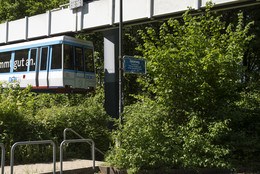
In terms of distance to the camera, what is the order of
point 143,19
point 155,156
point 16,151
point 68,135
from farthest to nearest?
1. point 143,19
2. point 68,135
3. point 16,151
4. point 155,156

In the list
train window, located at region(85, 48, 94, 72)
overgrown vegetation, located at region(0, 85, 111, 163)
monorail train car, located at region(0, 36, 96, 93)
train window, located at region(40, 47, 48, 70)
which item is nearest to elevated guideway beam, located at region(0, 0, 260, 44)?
train window, located at region(85, 48, 94, 72)

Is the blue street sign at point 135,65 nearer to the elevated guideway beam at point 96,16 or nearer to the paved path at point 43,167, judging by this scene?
the paved path at point 43,167

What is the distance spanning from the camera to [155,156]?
8.73 meters

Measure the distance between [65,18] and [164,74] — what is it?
11.7 meters

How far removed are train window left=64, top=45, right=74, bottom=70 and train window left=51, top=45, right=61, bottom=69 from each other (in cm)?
32

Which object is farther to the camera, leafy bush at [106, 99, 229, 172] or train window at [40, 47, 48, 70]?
train window at [40, 47, 48, 70]

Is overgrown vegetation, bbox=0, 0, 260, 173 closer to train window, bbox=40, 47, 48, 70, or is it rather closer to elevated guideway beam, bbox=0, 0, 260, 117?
elevated guideway beam, bbox=0, 0, 260, 117

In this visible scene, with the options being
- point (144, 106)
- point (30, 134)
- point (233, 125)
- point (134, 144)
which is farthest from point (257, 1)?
point (30, 134)

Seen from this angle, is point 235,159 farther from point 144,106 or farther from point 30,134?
point 30,134

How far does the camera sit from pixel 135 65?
36.2 ft

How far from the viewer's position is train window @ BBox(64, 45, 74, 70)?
18087 millimetres

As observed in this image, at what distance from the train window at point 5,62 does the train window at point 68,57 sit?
516 cm

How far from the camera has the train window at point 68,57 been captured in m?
18.1

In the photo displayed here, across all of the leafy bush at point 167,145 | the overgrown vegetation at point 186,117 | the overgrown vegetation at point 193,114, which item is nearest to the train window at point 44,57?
the overgrown vegetation at point 186,117
